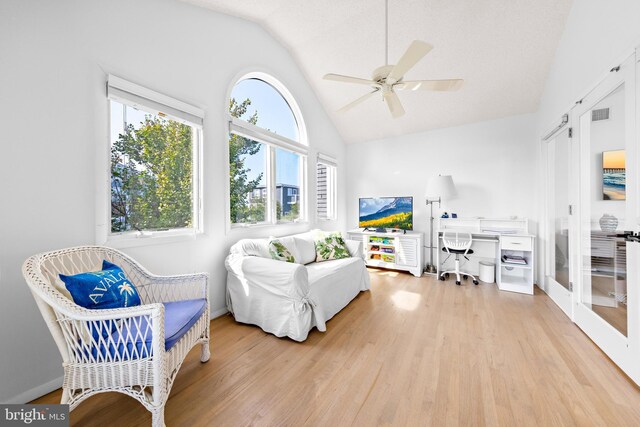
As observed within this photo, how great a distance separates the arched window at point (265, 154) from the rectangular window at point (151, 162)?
0.49 metres

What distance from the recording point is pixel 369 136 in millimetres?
4922

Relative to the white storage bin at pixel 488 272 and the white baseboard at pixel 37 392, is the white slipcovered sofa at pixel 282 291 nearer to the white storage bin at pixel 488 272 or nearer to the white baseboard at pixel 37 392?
the white baseboard at pixel 37 392

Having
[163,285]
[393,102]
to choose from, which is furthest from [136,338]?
[393,102]

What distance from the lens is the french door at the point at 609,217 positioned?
A: 64.2 inches

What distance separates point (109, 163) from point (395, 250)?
3893 mm

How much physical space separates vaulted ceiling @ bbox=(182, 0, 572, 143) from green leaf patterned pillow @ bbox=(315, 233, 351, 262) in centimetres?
240

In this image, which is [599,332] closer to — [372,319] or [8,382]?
[372,319]

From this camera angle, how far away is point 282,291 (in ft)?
7.05

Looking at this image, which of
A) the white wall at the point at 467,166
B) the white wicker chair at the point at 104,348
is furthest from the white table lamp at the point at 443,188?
the white wicker chair at the point at 104,348

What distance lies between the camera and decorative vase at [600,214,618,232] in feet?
6.17

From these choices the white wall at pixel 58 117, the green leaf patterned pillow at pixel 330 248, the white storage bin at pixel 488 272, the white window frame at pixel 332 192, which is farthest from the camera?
the white window frame at pixel 332 192

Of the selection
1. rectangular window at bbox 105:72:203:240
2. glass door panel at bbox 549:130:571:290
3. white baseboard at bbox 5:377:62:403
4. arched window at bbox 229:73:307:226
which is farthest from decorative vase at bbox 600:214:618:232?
white baseboard at bbox 5:377:62:403

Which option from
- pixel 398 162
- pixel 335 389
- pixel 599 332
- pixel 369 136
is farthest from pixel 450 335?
pixel 369 136

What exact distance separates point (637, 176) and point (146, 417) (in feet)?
10.7
